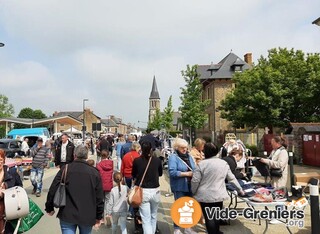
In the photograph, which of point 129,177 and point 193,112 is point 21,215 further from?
point 193,112

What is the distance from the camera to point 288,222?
558 centimetres

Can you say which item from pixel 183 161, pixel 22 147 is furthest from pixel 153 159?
pixel 22 147

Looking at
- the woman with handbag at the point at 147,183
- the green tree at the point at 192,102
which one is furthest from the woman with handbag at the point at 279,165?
the green tree at the point at 192,102

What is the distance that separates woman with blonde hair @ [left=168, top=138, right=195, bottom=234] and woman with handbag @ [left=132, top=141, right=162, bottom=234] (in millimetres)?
392

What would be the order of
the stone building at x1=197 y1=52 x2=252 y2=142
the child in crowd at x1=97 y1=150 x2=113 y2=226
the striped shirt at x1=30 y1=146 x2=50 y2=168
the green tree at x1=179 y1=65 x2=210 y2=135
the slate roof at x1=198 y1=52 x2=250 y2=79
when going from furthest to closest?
the slate roof at x1=198 y1=52 x2=250 y2=79 < the stone building at x1=197 y1=52 x2=252 y2=142 < the green tree at x1=179 y1=65 x2=210 y2=135 < the striped shirt at x1=30 y1=146 x2=50 y2=168 < the child in crowd at x1=97 y1=150 x2=113 y2=226

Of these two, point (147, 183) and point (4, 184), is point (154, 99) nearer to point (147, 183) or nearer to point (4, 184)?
point (147, 183)

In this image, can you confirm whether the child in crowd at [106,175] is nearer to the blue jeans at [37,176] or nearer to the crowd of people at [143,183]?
the crowd of people at [143,183]

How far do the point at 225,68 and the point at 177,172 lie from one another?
41962mm

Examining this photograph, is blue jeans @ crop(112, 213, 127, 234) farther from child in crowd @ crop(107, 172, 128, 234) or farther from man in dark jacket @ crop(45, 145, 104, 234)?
man in dark jacket @ crop(45, 145, 104, 234)

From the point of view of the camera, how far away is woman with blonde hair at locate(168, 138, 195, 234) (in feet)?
19.5

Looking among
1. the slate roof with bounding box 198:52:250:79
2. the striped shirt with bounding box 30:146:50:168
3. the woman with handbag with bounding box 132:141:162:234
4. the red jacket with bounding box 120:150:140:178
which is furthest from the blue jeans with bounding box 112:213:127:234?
the slate roof with bounding box 198:52:250:79

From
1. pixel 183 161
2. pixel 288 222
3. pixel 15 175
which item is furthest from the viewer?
pixel 183 161

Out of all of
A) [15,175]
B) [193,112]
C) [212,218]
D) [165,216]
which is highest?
[193,112]

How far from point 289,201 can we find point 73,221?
3595mm
